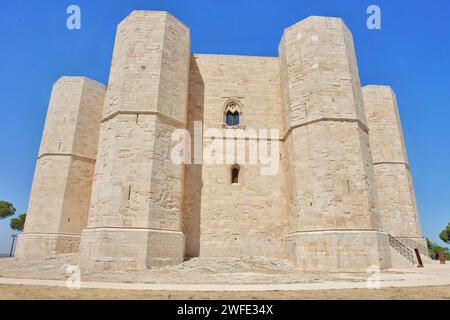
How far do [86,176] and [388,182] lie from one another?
19.5 m

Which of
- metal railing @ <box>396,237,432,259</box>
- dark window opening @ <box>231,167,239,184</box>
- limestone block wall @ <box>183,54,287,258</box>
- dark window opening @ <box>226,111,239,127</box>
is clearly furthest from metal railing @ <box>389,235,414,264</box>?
dark window opening @ <box>226,111,239,127</box>

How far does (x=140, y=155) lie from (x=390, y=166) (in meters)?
16.4

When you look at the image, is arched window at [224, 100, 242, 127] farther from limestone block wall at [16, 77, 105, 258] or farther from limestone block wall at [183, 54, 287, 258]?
limestone block wall at [16, 77, 105, 258]

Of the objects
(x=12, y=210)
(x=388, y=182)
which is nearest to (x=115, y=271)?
(x=388, y=182)

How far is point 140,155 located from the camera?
11.4 metres

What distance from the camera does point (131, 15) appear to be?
1362 centimetres

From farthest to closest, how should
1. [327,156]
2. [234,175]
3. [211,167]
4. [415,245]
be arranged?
[415,245]
[234,175]
[211,167]
[327,156]

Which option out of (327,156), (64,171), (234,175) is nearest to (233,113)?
(234,175)

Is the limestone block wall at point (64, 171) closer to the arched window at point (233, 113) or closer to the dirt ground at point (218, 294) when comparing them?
the arched window at point (233, 113)

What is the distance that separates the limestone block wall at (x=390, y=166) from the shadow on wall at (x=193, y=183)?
473 inches

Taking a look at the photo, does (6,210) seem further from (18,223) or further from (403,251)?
(403,251)

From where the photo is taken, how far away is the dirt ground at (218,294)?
478cm
